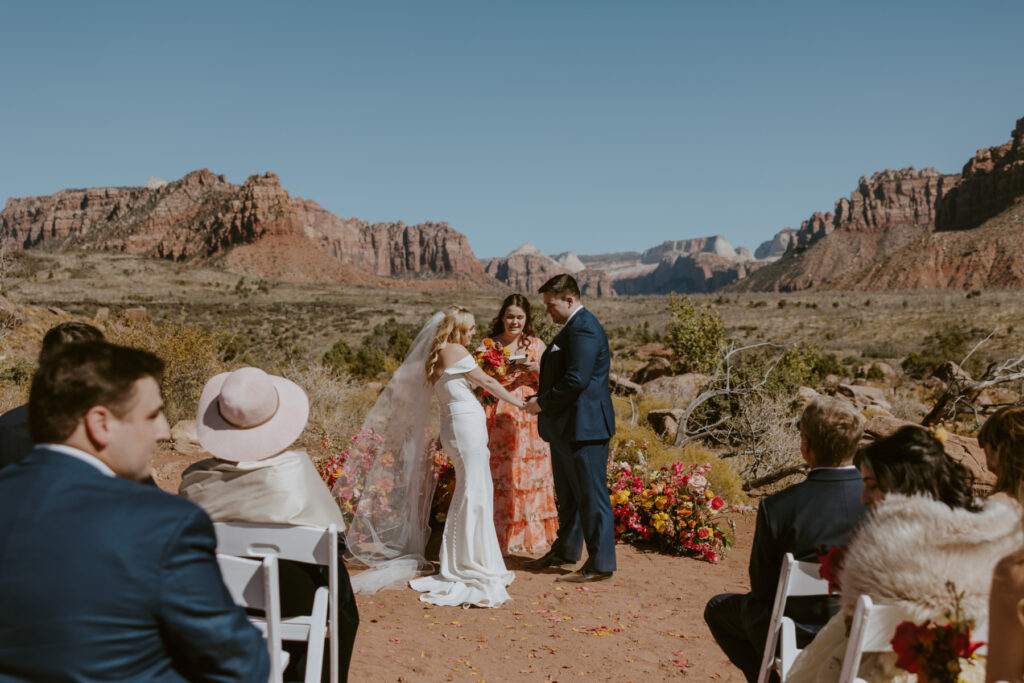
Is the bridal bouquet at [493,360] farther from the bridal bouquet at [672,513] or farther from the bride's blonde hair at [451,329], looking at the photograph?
the bridal bouquet at [672,513]

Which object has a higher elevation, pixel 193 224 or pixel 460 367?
pixel 193 224

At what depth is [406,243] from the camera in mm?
175750

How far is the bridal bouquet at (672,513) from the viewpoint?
670 cm

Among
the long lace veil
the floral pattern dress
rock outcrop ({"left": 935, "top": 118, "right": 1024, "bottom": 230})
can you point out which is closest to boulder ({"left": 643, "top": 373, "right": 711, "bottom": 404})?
the floral pattern dress

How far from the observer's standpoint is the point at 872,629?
2.04 metres

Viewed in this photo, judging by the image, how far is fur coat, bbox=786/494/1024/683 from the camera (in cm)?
195

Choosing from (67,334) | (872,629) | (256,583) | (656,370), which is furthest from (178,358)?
(872,629)

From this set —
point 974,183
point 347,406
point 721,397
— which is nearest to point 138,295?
point 347,406

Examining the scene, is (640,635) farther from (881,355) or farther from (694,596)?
(881,355)

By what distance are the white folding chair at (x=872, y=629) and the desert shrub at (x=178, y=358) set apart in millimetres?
10379

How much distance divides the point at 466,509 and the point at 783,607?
291 centimetres

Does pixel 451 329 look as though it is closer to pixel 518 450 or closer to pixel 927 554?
pixel 518 450

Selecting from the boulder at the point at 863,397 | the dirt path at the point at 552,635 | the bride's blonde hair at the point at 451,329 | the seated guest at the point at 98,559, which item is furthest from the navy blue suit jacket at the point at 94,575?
the boulder at the point at 863,397

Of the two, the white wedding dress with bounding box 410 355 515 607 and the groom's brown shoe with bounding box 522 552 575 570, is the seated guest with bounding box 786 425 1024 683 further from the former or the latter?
the groom's brown shoe with bounding box 522 552 575 570
